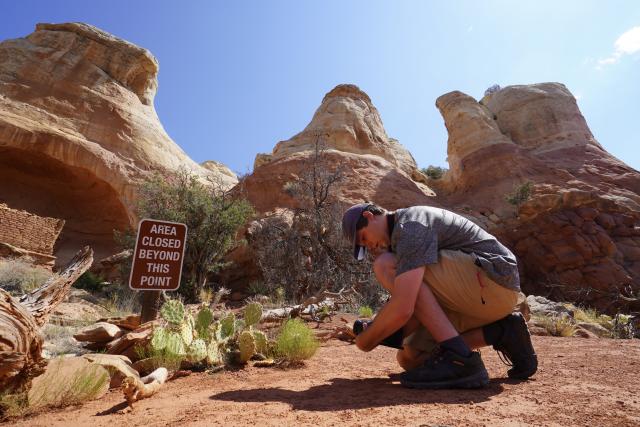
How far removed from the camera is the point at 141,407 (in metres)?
2.03

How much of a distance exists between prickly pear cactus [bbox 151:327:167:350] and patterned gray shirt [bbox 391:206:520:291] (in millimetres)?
1837

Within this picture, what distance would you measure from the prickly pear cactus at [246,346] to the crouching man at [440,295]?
1027 mm

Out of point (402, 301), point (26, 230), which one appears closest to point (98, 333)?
point (402, 301)

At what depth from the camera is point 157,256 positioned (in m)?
3.94

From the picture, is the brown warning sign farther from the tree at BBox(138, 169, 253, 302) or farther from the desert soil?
the tree at BBox(138, 169, 253, 302)

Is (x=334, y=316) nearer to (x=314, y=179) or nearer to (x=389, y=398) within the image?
(x=389, y=398)

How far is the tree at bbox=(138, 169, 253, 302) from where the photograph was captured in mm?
10797

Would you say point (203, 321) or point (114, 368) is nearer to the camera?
point (114, 368)

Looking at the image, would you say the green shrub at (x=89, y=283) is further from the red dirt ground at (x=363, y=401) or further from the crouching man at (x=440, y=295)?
the crouching man at (x=440, y=295)

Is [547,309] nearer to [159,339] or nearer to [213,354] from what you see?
[213,354]

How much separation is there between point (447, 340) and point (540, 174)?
74.6 feet

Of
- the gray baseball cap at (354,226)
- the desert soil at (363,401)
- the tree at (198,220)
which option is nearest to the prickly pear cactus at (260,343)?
the desert soil at (363,401)

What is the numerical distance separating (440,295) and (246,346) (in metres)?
1.71

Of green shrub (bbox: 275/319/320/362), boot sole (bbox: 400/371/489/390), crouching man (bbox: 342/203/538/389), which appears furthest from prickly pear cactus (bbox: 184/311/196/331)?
boot sole (bbox: 400/371/489/390)
